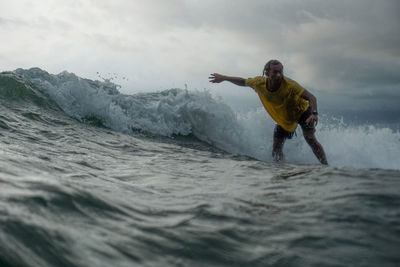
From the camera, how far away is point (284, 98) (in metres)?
6.68

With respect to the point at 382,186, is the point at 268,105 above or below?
above

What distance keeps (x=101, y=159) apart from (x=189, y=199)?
7.38 ft

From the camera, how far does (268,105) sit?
6.98 m

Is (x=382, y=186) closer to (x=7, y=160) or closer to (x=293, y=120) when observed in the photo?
(x=7, y=160)

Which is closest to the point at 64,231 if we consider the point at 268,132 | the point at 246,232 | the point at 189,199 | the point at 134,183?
the point at 246,232

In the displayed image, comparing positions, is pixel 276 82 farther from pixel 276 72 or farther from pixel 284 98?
pixel 284 98

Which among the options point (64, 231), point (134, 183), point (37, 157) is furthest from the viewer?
point (37, 157)

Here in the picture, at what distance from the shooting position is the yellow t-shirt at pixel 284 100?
657 cm

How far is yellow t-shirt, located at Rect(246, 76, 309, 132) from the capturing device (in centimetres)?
657

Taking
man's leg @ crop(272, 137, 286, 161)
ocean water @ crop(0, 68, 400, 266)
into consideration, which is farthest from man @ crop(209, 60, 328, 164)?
ocean water @ crop(0, 68, 400, 266)

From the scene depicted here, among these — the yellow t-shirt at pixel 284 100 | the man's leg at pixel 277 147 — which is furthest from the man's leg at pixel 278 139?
the yellow t-shirt at pixel 284 100

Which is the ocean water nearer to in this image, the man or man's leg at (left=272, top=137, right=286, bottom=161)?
the man

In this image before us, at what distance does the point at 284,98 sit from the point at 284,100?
0.03m

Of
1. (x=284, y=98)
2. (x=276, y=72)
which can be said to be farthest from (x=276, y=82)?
(x=284, y=98)
